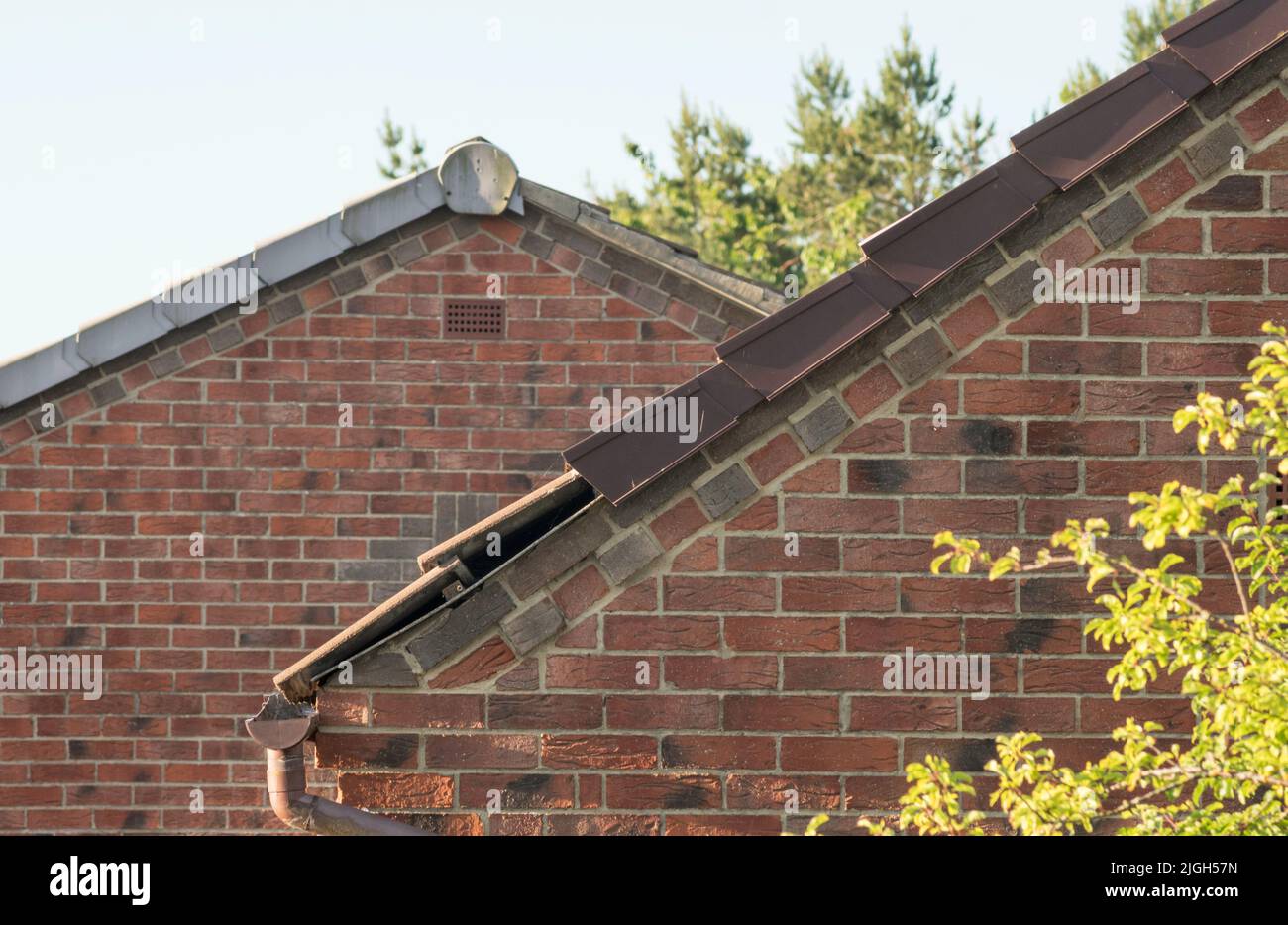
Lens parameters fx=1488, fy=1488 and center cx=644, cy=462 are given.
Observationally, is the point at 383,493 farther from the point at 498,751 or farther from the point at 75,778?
the point at 498,751

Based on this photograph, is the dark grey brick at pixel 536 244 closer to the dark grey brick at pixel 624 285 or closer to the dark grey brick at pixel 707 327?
the dark grey brick at pixel 624 285

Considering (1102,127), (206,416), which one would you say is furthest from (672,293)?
(1102,127)

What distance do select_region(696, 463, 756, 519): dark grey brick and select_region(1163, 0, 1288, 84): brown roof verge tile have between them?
211 cm

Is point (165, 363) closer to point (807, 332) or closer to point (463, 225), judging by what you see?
point (463, 225)

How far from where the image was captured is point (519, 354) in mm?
9172

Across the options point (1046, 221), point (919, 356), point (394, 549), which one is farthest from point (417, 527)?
point (1046, 221)

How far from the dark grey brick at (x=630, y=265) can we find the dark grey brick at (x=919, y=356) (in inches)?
174

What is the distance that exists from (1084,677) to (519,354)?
488cm

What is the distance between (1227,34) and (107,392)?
21.3 ft

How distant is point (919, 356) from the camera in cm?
509

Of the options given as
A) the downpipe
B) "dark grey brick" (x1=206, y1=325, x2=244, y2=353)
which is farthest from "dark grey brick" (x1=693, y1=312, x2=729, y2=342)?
the downpipe

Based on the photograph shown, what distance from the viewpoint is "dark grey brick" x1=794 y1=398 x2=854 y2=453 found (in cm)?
506

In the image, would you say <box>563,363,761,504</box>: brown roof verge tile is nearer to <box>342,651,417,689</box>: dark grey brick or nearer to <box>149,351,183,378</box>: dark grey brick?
<box>342,651,417,689</box>: dark grey brick

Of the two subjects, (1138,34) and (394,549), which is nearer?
(394,549)
